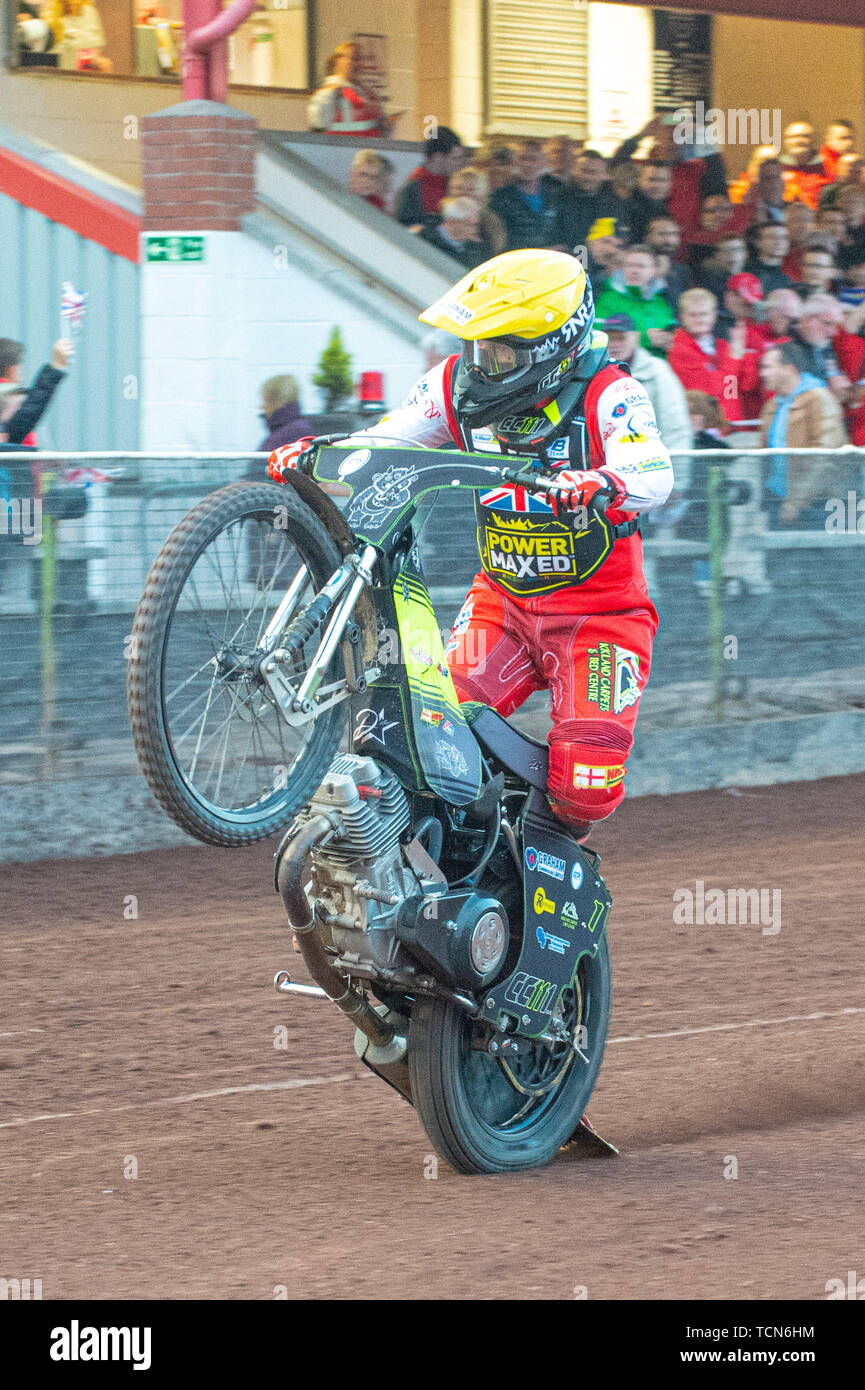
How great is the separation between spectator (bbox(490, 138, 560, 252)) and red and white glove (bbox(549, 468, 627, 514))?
831cm

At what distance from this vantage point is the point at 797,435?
1096 centimetres

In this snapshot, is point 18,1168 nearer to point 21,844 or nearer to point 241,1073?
point 241,1073

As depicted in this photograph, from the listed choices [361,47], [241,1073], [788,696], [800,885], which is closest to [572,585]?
[241,1073]

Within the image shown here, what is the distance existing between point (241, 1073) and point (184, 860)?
2912 millimetres

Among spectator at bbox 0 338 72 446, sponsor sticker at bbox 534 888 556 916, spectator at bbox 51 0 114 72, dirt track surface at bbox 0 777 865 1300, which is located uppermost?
spectator at bbox 51 0 114 72

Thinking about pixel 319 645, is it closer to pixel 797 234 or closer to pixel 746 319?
pixel 746 319

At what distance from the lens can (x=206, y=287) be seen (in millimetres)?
11258

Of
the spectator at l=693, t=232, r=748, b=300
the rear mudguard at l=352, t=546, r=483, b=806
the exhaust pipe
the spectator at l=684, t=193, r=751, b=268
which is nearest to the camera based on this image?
the exhaust pipe

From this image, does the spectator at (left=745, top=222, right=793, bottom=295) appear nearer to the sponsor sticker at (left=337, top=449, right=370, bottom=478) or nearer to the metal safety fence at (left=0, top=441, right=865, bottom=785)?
the metal safety fence at (left=0, top=441, right=865, bottom=785)

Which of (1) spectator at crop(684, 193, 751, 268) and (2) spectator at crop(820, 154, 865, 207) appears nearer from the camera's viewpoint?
(1) spectator at crop(684, 193, 751, 268)

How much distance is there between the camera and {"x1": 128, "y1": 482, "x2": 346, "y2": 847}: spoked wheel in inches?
153

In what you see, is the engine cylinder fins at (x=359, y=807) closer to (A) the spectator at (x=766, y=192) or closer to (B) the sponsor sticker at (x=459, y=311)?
(B) the sponsor sticker at (x=459, y=311)

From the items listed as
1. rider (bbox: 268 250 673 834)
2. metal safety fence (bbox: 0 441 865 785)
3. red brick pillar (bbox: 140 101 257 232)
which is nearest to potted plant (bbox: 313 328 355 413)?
red brick pillar (bbox: 140 101 257 232)

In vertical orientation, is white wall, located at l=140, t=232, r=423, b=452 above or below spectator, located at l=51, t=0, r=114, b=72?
below
